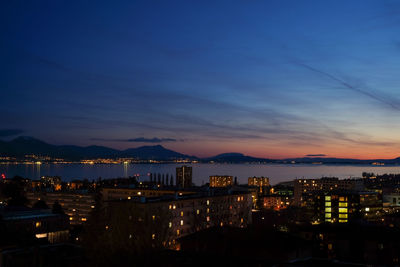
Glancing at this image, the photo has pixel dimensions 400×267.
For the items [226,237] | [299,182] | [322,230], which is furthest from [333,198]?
[299,182]

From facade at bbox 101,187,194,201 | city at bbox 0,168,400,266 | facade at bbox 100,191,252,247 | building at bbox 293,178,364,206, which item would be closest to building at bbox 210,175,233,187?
building at bbox 293,178,364,206

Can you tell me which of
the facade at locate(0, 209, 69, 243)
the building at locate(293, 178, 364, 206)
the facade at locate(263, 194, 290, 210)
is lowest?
the facade at locate(263, 194, 290, 210)

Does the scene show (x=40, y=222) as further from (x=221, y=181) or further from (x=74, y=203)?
(x=221, y=181)

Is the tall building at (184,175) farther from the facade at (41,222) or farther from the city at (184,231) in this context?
the facade at (41,222)

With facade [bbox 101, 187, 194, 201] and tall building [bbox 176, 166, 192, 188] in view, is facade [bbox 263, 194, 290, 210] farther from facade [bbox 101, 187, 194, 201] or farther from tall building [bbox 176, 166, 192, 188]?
facade [bbox 101, 187, 194, 201]

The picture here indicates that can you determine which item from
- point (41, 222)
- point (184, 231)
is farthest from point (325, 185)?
point (41, 222)

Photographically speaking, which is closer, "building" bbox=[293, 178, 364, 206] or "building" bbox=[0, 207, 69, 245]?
"building" bbox=[0, 207, 69, 245]

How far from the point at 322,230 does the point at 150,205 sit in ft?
46.0

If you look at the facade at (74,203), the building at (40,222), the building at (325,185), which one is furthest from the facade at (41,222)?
the building at (325,185)

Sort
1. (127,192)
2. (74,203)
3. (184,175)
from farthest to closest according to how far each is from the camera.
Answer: (184,175) → (74,203) → (127,192)

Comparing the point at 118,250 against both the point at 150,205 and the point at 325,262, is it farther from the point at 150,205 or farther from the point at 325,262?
the point at 150,205

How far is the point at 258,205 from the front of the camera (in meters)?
69.9

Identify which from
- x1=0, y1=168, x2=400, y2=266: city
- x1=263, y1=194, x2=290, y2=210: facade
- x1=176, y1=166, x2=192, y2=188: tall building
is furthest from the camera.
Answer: x1=176, y1=166, x2=192, y2=188: tall building

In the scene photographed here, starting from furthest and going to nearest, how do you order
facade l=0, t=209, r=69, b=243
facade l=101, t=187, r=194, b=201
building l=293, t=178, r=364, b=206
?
1. building l=293, t=178, r=364, b=206
2. facade l=101, t=187, r=194, b=201
3. facade l=0, t=209, r=69, b=243
